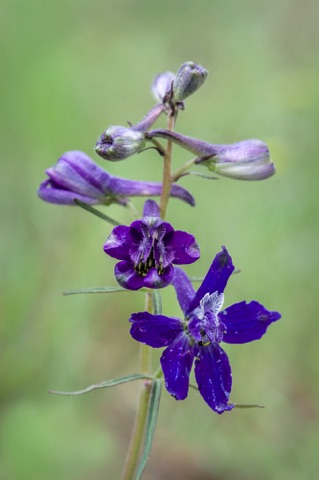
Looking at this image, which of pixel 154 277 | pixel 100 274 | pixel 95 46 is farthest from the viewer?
pixel 95 46

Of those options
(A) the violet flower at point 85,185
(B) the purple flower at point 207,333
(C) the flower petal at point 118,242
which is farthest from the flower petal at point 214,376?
(A) the violet flower at point 85,185

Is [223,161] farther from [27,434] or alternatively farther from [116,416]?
[116,416]

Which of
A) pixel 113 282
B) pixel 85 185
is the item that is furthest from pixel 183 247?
pixel 113 282

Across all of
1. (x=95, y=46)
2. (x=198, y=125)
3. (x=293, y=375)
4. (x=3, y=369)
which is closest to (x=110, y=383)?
(x=3, y=369)

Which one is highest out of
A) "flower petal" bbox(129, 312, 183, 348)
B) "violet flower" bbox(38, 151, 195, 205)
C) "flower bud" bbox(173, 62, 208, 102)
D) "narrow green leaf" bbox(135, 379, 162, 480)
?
"flower bud" bbox(173, 62, 208, 102)

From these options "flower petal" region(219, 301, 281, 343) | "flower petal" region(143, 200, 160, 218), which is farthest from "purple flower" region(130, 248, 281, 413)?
"flower petal" region(143, 200, 160, 218)

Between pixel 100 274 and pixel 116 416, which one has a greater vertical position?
pixel 100 274

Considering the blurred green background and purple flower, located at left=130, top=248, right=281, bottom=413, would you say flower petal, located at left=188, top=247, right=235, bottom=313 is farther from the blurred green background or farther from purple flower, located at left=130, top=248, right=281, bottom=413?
the blurred green background
